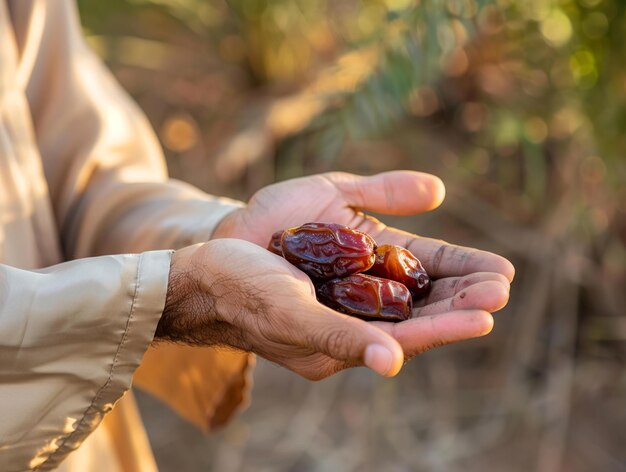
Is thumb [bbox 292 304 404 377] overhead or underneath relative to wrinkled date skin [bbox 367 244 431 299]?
overhead

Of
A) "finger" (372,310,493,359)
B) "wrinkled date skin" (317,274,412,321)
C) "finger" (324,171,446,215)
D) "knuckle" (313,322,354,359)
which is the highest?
"knuckle" (313,322,354,359)

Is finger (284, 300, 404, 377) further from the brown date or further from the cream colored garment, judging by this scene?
the brown date

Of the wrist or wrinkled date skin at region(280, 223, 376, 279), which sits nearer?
the wrist

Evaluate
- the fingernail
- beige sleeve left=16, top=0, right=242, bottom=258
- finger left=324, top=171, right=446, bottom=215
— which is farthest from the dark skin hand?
beige sleeve left=16, top=0, right=242, bottom=258

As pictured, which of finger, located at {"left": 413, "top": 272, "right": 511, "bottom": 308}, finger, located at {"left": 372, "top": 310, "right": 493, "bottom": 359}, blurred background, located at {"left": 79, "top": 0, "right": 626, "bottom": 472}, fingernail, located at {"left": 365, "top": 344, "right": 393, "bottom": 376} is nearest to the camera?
fingernail, located at {"left": 365, "top": 344, "right": 393, "bottom": 376}

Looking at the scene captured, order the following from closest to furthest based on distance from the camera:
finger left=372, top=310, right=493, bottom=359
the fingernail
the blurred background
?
1. the fingernail
2. finger left=372, top=310, right=493, bottom=359
3. the blurred background

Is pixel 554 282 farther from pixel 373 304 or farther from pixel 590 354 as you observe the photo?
pixel 373 304

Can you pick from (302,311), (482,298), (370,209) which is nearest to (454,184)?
(370,209)
